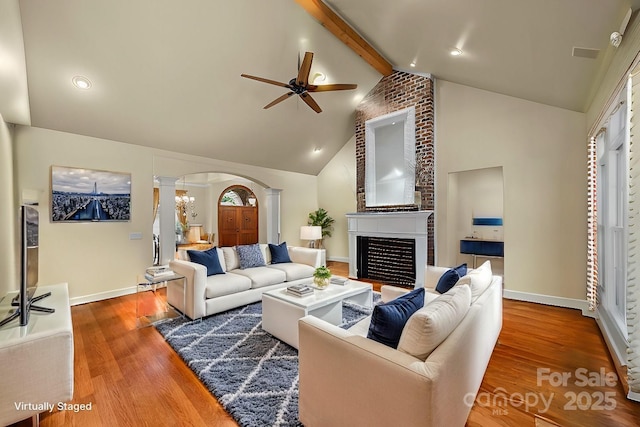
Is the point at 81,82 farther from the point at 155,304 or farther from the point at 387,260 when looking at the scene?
the point at 387,260

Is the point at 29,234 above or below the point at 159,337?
above

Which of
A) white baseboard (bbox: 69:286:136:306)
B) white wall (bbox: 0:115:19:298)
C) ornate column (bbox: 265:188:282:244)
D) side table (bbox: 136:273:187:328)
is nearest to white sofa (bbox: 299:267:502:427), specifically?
side table (bbox: 136:273:187:328)

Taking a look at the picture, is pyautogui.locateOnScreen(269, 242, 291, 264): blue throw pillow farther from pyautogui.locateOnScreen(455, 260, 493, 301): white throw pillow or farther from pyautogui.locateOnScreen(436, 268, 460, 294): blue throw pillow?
pyautogui.locateOnScreen(455, 260, 493, 301): white throw pillow

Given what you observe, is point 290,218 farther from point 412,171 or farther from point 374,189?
point 412,171

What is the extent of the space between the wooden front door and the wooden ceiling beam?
5873mm

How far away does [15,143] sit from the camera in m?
3.61

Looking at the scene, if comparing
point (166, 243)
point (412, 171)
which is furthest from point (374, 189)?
point (166, 243)

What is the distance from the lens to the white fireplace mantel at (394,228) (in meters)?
4.83

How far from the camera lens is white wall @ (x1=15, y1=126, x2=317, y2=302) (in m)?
3.75

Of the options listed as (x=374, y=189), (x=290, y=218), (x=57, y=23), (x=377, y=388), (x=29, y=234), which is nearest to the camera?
(x=377, y=388)

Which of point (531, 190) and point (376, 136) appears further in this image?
point (376, 136)

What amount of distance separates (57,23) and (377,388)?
418cm

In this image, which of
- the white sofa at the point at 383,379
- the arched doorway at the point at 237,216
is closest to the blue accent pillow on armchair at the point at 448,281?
the white sofa at the point at 383,379

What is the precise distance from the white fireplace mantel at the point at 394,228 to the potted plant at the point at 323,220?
1.67m
